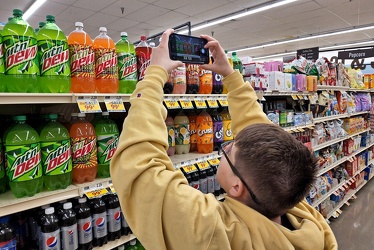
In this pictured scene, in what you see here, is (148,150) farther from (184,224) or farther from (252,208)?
(252,208)

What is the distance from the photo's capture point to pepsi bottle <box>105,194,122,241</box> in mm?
1492

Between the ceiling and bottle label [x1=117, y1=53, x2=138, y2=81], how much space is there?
590 centimetres

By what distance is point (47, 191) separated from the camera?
129 cm

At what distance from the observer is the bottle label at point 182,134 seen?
78.3 inches

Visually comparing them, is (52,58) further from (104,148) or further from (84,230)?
(84,230)

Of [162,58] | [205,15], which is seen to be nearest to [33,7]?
[205,15]

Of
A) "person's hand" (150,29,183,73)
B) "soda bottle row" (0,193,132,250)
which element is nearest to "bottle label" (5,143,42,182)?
"soda bottle row" (0,193,132,250)

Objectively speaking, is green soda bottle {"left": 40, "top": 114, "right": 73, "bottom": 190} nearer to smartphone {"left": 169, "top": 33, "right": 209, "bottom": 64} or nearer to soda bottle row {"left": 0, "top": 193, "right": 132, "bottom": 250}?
soda bottle row {"left": 0, "top": 193, "right": 132, "bottom": 250}

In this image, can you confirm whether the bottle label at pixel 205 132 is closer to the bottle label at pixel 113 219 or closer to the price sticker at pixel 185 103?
the price sticker at pixel 185 103

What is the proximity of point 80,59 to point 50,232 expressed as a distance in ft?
2.72

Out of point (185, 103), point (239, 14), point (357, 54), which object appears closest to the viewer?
point (185, 103)

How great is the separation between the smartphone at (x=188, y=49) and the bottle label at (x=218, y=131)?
2.68 ft

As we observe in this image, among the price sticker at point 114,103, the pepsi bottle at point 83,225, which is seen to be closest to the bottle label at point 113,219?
the pepsi bottle at point 83,225

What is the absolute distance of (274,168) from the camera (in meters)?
0.79
